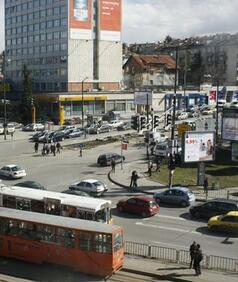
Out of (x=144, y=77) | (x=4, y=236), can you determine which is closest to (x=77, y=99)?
(x=144, y=77)

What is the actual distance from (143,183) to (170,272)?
20.6 metres

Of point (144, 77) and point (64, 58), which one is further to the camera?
point (144, 77)

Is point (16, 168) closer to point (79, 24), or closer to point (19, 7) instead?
point (79, 24)

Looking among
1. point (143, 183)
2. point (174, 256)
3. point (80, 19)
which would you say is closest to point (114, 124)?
point (80, 19)

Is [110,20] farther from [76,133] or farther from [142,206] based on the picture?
[142,206]

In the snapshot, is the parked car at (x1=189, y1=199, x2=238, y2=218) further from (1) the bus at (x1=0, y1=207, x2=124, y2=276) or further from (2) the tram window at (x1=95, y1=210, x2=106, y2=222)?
(1) the bus at (x1=0, y1=207, x2=124, y2=276)

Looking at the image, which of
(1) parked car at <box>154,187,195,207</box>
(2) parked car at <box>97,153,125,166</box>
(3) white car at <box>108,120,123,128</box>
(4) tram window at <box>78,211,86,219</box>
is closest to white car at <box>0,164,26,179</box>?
(2) parked car at <box>97,153,125,166</box>

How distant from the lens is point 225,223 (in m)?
28.1

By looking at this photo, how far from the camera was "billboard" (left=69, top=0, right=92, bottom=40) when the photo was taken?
315 ft

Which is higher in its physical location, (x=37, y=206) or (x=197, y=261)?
(x=37, y=206)

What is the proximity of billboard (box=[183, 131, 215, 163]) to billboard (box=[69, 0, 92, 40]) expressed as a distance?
194 ft

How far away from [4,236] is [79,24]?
77.4m

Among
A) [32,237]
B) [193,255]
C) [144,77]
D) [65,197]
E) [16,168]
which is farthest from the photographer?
[144,77]

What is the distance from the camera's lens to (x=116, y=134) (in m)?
74.4
